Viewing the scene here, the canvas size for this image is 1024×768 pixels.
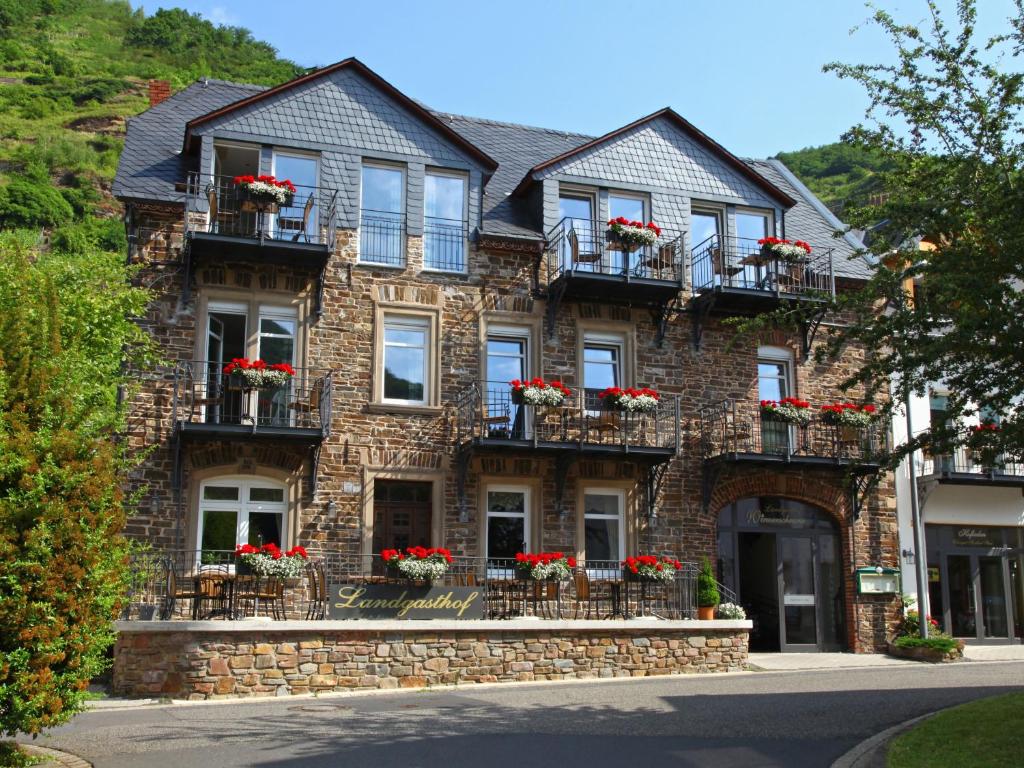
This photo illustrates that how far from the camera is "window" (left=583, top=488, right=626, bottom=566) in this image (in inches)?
842

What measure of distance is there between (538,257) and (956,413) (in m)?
10.6

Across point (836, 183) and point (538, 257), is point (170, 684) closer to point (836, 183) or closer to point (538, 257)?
point (538, 257)

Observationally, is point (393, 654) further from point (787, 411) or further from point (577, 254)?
point (787, 411)

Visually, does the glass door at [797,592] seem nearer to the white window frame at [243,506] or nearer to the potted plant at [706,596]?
the potted plant at [706,596]

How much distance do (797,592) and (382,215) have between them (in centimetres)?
1132

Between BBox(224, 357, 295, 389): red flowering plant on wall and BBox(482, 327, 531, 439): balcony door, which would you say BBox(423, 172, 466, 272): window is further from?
BBox(224, 357, 295, 389): red flowering plant on wall

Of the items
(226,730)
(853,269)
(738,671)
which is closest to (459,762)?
(226,730)

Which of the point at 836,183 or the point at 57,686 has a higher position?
the point at 836,183

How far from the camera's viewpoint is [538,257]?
22031 millimetres

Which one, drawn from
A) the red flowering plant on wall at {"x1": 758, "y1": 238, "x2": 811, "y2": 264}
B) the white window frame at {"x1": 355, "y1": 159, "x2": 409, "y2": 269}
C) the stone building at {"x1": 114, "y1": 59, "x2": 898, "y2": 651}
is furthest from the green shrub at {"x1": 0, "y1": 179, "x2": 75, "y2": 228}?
the red flowering plant on wall at {"x1": 758, "y1": 238, "x2": 811, "y2": 264}

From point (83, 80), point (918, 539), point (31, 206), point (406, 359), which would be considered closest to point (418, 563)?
point (406, 359)

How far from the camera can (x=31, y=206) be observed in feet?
192

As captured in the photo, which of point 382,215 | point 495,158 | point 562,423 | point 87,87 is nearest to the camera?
point 562,423

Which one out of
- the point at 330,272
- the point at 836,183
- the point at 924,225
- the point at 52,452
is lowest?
the point at 52,452
